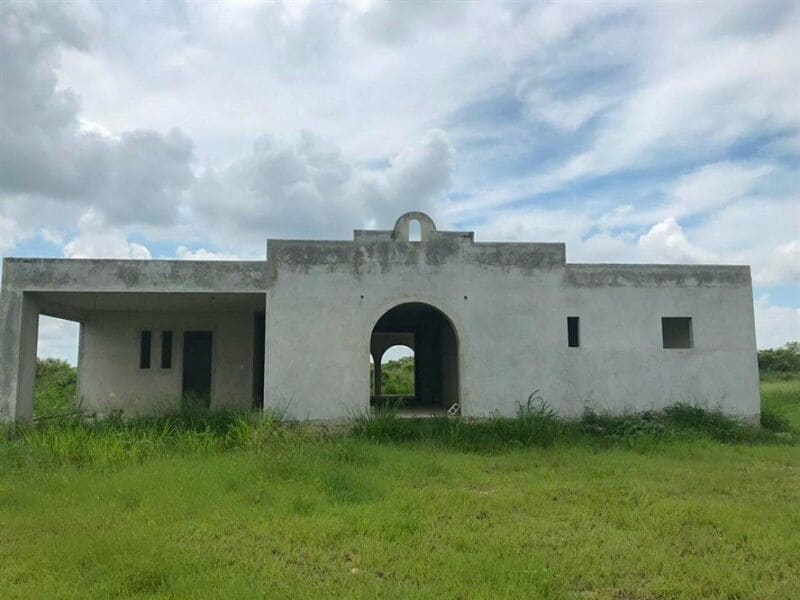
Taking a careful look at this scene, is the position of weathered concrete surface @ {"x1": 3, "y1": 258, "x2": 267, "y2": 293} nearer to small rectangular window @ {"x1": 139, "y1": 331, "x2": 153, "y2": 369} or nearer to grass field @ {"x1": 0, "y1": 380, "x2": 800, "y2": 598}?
grass field @ {"x1": 0, "y1": 380, "x2": 800, "y2": 598}

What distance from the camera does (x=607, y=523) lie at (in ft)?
22.9

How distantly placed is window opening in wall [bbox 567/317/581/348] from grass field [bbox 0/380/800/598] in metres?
2.08

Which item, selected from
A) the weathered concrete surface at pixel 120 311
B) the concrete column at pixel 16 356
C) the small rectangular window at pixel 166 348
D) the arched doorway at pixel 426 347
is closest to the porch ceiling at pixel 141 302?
the weathered concrete surface at pixel 120 311

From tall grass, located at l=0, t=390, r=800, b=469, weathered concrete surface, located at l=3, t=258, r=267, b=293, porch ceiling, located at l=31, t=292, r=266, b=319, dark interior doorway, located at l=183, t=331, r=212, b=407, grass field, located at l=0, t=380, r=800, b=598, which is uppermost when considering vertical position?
weathered concrete surface, located at l=3, t=258, r=267, b=293

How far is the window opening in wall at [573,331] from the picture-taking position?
1344 centimetres

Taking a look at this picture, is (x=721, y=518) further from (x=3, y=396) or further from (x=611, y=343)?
(x=3, y=396)

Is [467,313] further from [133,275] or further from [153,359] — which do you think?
[153,359]

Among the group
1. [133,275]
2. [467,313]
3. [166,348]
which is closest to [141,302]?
[166,348]

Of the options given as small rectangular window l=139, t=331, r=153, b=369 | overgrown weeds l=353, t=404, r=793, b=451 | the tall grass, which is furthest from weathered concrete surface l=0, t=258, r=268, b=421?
overgrown weeds l=353, t=404, r=793, b=451

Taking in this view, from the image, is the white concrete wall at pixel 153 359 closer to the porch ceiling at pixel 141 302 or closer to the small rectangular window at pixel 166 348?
the small rectangular window at pixel 166 348

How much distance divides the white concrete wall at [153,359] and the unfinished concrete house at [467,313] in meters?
1.90

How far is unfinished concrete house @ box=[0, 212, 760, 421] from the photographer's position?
→ 12.3 meters

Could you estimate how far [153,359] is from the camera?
16609mm

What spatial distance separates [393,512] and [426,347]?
44.5 feet
